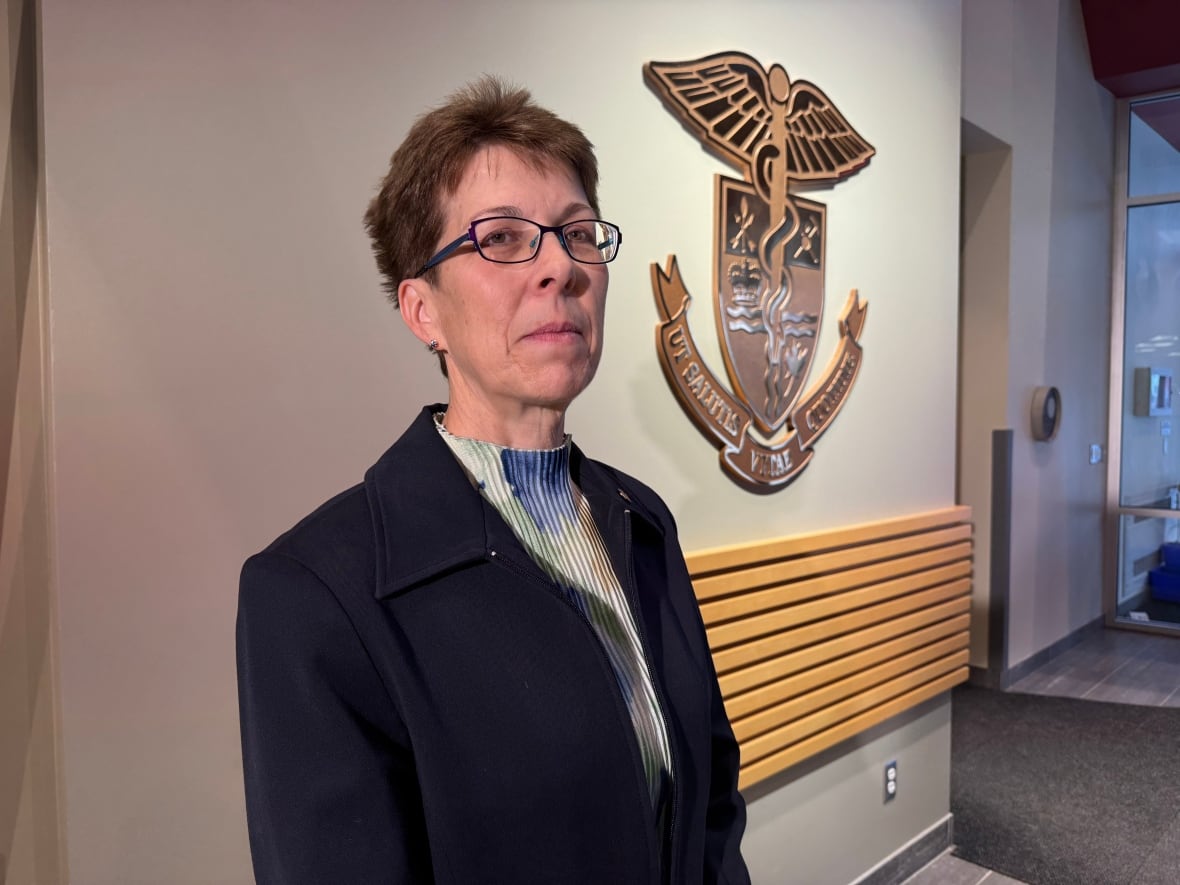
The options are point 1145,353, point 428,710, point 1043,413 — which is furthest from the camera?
point 1145,353

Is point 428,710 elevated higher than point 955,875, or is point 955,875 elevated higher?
point 428,710

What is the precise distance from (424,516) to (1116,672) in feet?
18.6

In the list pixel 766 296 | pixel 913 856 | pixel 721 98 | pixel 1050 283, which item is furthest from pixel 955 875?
A: pixel 1050 283

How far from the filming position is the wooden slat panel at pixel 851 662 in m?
2.37

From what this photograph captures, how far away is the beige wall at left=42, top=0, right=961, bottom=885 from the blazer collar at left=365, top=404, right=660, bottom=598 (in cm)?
55

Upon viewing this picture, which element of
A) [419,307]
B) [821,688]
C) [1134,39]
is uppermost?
[1134,39]

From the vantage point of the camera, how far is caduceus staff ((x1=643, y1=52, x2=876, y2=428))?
7.63 ft

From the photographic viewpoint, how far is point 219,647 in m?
1.53

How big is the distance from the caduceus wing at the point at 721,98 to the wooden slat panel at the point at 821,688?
1482mm

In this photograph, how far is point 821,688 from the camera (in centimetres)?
264

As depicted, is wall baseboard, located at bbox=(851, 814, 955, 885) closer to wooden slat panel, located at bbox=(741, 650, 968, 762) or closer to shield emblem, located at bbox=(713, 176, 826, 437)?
wooden slat panel, located at bbox=(741, 650, 968, 762)

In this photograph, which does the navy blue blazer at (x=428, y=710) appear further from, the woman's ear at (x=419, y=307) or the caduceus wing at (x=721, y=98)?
the caduceus wing at (x=721, y=98)

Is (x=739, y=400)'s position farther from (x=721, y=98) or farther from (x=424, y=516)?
(x=424, y=516)

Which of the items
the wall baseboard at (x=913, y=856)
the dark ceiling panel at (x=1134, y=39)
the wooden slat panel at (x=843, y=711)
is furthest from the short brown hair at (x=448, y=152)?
the dark ceiling panel at (x=1134, y=39)
